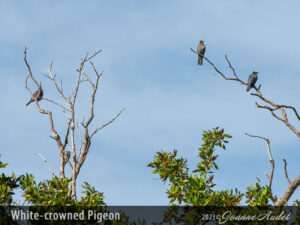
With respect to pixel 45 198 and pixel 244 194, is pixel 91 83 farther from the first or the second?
pixel 244 194

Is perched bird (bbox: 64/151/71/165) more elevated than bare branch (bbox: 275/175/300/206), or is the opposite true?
perched bird (bbox: 64/151/71/165)

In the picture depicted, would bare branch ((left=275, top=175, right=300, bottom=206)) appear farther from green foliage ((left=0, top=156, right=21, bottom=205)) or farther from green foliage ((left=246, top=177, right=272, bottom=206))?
green foliage ((left=0, top=156, right=21, bottom=205))

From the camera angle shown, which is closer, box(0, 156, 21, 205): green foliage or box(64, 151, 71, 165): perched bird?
box(0, 156, 21, 205): green foliage

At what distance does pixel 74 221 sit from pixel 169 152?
2.91 m

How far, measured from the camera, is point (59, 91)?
63.2ft

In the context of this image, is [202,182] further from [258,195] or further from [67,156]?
[67,156]

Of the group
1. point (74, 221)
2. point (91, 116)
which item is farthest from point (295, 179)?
point (91, 116)

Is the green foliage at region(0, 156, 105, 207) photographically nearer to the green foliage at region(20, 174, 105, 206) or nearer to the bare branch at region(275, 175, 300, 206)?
the green foliage at region(20, 174, 105, 206)

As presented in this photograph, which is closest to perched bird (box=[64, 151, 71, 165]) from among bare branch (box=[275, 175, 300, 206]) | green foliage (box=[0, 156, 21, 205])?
green foliage (box=[0, 156, 21, 205])

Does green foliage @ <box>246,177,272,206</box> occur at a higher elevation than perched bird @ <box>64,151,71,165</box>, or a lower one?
lower

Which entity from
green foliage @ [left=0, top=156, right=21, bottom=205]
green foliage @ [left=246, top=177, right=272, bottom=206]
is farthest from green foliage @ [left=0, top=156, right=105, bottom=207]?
green foliage @ [left=246, top=177, right=272, bottom=206]

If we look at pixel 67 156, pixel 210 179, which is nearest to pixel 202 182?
pixel 210 179

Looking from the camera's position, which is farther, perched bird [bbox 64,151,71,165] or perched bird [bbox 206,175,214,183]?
perched bird [bbox 64,151,71,165]

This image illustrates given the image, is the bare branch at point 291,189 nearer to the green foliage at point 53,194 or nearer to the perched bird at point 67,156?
the green foliage at point 53,194
